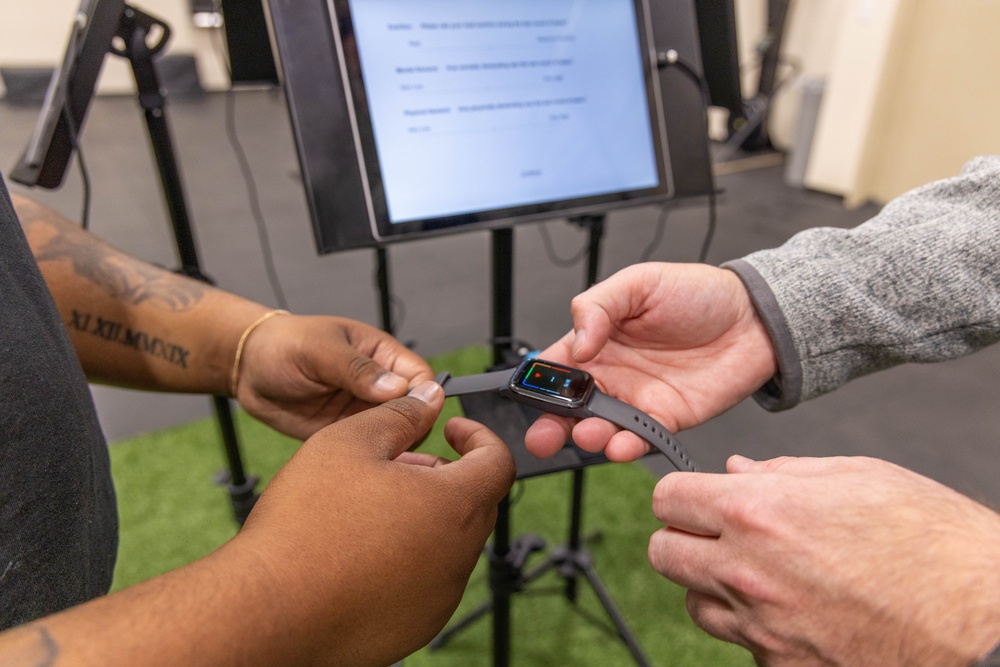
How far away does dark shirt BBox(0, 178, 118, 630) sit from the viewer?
420 millimetres

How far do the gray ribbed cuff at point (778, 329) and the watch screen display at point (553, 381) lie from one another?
8.6 inches

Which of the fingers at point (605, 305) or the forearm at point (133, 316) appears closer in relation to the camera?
the fingers at point (605, 305)

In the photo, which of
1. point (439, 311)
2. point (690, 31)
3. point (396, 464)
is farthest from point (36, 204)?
point (439, 311)

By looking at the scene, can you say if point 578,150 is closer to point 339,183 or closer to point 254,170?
point 339,183

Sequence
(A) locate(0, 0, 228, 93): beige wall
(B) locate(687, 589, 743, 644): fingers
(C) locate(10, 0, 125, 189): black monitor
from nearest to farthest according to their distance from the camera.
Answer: (B) locate(687, 589, 743, 644): fingers → (C) locate(10, 0, 125, 189): black monitor → (A) locate(0, 0, 228, 93): beige wall

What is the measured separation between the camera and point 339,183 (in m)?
0.66

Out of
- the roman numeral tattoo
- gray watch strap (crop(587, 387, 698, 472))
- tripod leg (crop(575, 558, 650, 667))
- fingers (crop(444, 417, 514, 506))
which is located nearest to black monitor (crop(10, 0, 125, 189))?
the roman numeral tattoo

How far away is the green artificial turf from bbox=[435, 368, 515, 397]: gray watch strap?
38cm

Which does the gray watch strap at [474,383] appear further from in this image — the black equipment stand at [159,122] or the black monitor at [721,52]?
the black monitor at [721,52]

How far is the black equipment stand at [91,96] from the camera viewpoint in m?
0.70

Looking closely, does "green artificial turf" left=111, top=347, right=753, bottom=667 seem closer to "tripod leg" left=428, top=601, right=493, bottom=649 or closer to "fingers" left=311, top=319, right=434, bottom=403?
"tripod leg" left=428, top=601, right=493, bottom=649

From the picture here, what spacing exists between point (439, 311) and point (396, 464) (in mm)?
1836

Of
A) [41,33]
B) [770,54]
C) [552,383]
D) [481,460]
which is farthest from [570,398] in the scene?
[41,33]

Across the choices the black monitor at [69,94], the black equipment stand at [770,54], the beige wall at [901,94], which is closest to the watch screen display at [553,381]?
the black monitor at [69,94]
